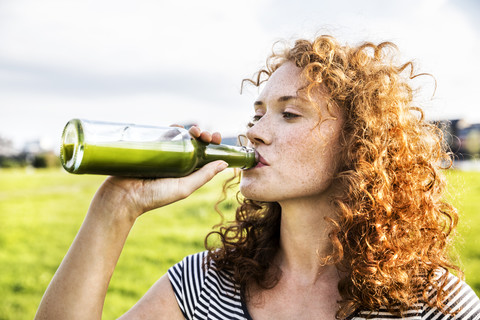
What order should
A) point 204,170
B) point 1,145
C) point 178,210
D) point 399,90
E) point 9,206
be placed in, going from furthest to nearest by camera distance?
point 1,145 → point 9,206 → point 178,210 → point 399,90 → point 204,170

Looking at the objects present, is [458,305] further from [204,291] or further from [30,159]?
[30,159]

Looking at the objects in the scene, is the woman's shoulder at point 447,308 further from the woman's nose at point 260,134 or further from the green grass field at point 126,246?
the woman's nose at point 260,134

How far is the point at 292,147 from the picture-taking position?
6.22 ft

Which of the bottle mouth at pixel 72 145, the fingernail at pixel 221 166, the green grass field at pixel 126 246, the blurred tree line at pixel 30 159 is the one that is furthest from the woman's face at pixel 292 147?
the blurred tree line at pixel 30 159

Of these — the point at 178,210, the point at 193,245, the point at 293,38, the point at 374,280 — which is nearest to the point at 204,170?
the point at 374,280

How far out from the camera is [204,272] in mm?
2057

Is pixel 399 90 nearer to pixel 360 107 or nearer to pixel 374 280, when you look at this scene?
pixel 360 107

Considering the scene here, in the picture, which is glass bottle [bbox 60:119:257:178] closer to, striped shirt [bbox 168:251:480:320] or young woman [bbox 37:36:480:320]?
young woman [bbox 37:36:480:320]

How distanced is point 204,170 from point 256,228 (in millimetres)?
736

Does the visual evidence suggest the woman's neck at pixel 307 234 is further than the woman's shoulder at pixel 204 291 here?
Yes

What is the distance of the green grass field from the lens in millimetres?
4934

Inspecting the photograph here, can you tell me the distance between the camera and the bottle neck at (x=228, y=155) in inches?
74.1

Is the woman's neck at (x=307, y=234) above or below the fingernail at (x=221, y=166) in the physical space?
below

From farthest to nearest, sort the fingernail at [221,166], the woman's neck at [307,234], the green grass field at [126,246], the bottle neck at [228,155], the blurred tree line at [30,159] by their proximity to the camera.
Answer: the blurred tree line at [30,159] < the green grass field at [126,246] < the woman's neck at [307,234] < the bottle neck at [228,155] < the fingernail at [221,166]
